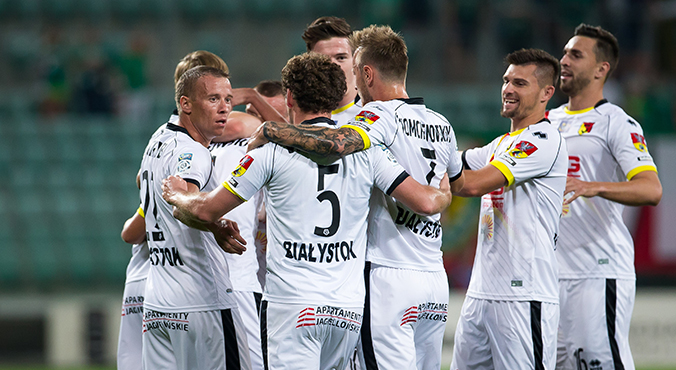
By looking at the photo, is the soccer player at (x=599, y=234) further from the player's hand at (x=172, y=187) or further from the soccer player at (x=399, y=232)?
the player's hand at (x=172, y=187)

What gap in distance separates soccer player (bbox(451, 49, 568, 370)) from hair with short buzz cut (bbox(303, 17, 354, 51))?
4.45 ft

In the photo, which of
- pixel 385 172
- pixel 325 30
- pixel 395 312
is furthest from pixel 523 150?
pixel 325 30

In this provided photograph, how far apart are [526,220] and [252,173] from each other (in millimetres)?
2100

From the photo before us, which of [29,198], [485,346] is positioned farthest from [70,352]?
[485,346]

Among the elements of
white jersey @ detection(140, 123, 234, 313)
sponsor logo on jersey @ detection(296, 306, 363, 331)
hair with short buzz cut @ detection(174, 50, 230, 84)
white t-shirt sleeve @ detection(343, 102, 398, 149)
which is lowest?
sponsor logo on jersey @ detection(296, 306, 363, 331)

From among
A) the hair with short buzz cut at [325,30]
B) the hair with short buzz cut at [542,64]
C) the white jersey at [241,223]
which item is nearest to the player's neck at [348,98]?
the hair with short buzz cut at [325,30]

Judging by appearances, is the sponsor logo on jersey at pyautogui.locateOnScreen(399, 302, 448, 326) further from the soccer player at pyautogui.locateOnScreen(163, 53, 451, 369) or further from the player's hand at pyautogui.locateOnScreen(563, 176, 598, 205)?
the player's hand at pyautogui.locateOnScreen(563, 176, 598, 205)

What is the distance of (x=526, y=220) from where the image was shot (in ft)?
16.7

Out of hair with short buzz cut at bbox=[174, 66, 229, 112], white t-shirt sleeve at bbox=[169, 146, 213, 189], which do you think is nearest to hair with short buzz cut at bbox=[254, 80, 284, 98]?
hair with short buzz cut at bbox=[174, 66, 229, 112]

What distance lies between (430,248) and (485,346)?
3.32 ft

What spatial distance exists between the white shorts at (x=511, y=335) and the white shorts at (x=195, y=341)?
5.37ft

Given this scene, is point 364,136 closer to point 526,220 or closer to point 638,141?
point 526,220

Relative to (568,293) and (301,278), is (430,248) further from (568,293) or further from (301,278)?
(568,293)

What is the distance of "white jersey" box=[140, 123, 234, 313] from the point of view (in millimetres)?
4535
